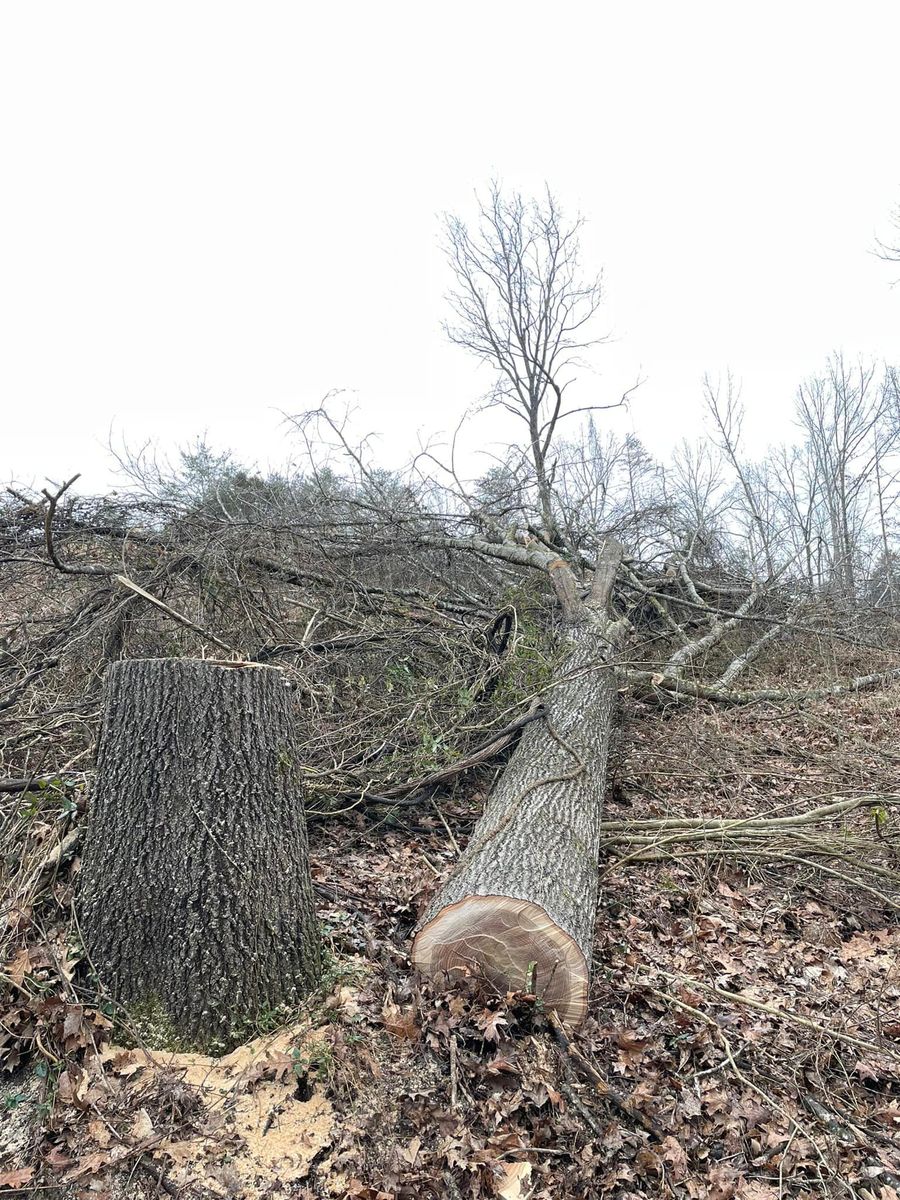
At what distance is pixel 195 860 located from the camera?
2184 millimetres

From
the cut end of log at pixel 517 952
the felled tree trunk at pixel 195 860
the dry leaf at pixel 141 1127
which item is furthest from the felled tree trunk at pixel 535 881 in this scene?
the dry leaf at pixel 141 1127

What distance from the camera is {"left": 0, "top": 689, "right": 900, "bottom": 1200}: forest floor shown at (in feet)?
6.01

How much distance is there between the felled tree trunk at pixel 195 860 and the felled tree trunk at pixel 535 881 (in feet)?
1.85

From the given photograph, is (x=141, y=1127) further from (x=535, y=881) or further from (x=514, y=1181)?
(x=535, y=881)

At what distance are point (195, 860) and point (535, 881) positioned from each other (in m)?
1.28

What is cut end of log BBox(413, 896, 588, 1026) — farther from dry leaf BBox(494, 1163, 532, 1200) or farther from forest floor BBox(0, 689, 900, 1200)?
dry leaf BBox(494, 1163, 532, 1200)

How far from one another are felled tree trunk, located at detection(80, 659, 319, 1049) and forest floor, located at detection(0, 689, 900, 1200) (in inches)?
5.2

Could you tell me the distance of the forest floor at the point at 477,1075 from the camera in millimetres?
1833

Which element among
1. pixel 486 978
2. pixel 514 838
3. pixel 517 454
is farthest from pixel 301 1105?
pixel 517 454

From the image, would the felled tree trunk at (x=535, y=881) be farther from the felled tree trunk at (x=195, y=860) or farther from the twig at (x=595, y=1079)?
the felled tree trunk at (x=195, y=860)

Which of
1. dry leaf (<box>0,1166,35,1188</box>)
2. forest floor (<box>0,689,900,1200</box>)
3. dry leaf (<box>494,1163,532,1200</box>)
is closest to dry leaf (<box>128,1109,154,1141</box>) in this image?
forest floor (<box>0,689,900,1200</box>)

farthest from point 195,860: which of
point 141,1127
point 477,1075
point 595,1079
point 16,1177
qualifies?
point 595,1079

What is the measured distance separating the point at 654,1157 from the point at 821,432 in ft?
73.0

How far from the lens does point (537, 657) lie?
504cm
